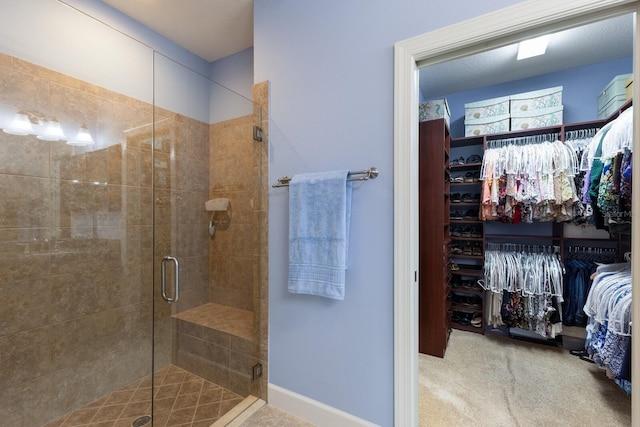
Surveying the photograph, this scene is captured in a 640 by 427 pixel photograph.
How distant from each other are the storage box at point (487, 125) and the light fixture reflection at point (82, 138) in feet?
11.1

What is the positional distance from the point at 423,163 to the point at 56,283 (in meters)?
2.84

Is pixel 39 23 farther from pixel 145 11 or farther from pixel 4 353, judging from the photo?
pixel 4 353

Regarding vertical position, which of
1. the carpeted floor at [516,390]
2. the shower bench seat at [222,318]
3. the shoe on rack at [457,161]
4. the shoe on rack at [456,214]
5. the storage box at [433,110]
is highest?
the storage box at [433,110]

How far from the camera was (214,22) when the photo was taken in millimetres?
2049

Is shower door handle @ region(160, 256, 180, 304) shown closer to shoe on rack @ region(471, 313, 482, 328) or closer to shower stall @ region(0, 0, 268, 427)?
shower stall @ region(0, 0, 268, 427)

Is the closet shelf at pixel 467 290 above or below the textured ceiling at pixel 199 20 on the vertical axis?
below

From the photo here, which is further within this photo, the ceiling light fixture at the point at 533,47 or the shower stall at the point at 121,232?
the ceiling light fixture at the point at 533,47

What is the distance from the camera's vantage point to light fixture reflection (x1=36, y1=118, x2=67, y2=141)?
1.55 metres

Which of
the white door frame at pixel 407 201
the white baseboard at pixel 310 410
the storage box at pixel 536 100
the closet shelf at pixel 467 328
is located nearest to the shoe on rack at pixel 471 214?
the storage box at pixel 536 100

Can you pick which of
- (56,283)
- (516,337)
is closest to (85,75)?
(56,283)

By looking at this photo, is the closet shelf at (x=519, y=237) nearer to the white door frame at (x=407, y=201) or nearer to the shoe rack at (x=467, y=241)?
Answer: the shoe rack at (x=467, y=241)

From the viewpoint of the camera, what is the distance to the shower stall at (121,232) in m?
1.48

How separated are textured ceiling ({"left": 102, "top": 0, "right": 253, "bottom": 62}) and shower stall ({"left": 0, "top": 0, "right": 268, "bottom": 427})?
0.90 ft

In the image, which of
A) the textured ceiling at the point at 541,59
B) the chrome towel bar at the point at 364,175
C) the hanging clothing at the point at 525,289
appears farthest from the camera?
the hanging clothing at the point at 525,289
